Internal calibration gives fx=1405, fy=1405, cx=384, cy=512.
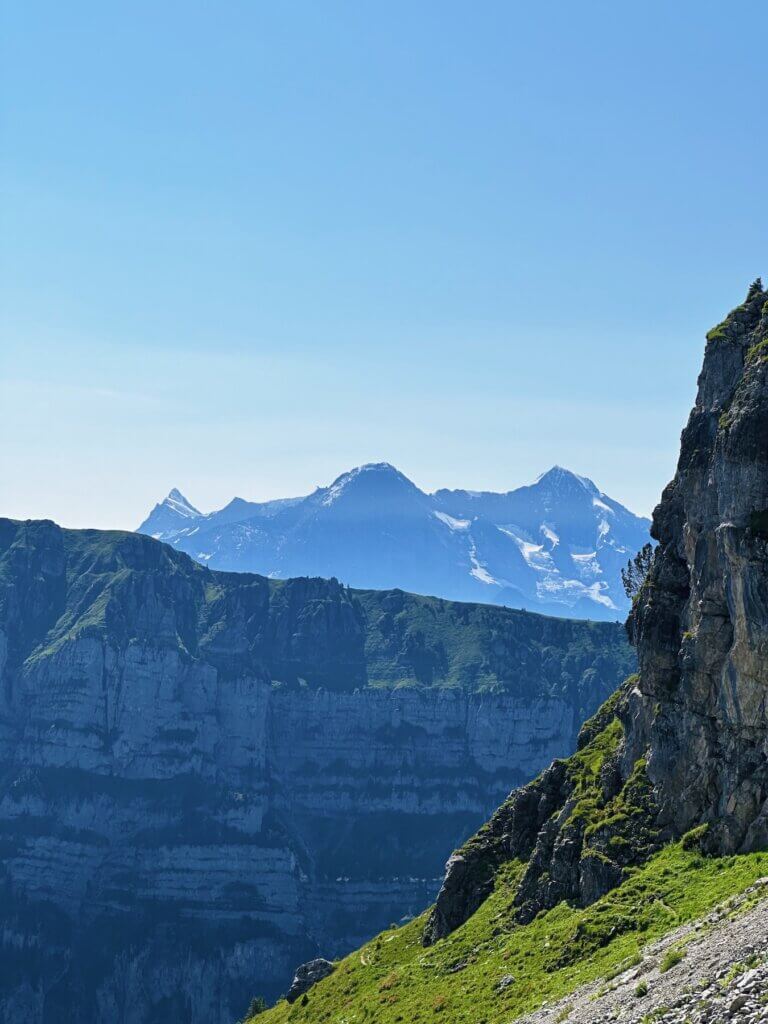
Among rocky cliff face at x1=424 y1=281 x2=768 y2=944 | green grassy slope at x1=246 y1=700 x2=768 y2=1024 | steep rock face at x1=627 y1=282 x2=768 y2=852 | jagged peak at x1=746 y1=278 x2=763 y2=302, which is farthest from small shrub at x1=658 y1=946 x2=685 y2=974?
jagged peak at x1=746 y1=278 x2=763 y2=302

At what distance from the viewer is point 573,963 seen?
328 feet

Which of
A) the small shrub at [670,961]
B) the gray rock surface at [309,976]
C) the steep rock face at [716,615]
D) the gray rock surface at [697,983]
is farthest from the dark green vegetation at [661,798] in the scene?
the gray rock surface at [309,976]

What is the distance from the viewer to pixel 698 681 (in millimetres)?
114188

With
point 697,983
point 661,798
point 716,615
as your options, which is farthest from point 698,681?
point 697,983

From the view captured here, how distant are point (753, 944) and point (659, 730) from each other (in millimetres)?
51096

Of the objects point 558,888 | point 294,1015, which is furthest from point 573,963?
point 294,1015

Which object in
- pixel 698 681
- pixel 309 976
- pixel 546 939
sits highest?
pixel 698 681

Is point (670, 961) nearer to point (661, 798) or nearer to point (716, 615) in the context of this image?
point (661, 798)

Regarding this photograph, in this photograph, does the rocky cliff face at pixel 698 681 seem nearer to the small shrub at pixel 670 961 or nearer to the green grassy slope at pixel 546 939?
the green grassy slope at pixel 546 939

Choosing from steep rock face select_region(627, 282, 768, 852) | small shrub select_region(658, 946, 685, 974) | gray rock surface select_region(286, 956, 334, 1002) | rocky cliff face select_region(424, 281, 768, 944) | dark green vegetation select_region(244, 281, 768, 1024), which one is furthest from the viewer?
gray rock surface select_region(286, 956, 334, 1002)

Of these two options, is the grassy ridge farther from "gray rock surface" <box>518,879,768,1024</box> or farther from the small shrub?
the small shrub

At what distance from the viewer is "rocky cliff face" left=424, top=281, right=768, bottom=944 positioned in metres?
105

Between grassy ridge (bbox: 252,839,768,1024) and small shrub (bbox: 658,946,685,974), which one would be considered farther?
grassy ridge (bbox: 252,839,768,1024)

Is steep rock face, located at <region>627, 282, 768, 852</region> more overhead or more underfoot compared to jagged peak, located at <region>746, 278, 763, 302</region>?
more underfoot
